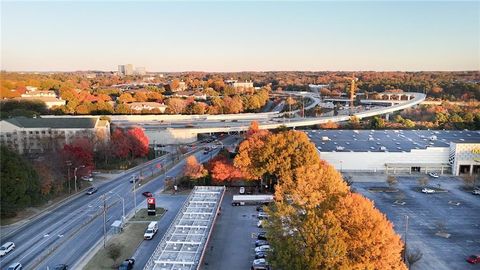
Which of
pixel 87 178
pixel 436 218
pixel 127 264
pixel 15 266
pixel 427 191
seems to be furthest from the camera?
pixel 87 178

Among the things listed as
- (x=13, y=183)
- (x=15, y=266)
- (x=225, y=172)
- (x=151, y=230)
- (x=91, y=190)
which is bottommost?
(x=91, y=190)

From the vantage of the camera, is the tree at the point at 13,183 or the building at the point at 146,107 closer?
the tree at the point at 13,183

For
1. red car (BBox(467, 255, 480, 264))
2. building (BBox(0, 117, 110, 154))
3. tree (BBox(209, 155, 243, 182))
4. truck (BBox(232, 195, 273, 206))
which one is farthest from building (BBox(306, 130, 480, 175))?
building (BBox(0, 117, 110, 154))

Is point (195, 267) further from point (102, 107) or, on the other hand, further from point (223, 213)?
point (102, 107)

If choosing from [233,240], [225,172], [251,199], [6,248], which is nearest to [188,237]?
[233,240]

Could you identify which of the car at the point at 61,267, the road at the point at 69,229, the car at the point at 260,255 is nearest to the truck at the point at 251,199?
the road at the point at 69,229

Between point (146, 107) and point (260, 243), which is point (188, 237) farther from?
point (146, 107)

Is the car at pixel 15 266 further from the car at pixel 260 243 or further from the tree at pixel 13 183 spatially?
the car at pixel 260 243

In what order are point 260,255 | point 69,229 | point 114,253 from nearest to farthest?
point 114,253
point 260,255
point 69,229
